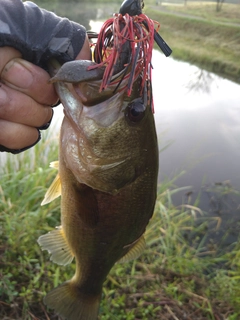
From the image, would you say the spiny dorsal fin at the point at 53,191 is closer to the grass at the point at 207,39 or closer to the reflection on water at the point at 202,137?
the reflection on water at the point at 202,137

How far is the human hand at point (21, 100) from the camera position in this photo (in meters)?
1.39

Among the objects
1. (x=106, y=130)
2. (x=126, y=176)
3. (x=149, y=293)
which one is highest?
(x=106, y=130)

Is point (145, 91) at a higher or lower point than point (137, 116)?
higher

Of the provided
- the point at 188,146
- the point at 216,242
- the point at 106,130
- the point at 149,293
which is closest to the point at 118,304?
the point at 149,293

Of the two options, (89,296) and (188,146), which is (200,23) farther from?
(89,296)

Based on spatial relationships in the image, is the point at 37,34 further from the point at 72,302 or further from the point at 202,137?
the point at 202,137

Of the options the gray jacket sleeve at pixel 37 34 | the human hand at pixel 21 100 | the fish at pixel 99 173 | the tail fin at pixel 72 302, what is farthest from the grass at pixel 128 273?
the gray jacket sleeve at pixel 37 34

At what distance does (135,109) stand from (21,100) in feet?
1.55

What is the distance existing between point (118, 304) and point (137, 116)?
2003 mm

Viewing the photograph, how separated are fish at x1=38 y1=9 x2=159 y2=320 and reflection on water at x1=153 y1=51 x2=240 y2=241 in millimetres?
3568

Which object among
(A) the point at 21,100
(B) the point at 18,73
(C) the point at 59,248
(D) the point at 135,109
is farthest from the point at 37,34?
(C) the point at 59,248

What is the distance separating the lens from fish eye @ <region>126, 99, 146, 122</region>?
1.49 meters

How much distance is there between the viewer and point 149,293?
3.16 metres

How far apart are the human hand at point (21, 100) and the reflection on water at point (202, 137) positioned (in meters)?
4.23
